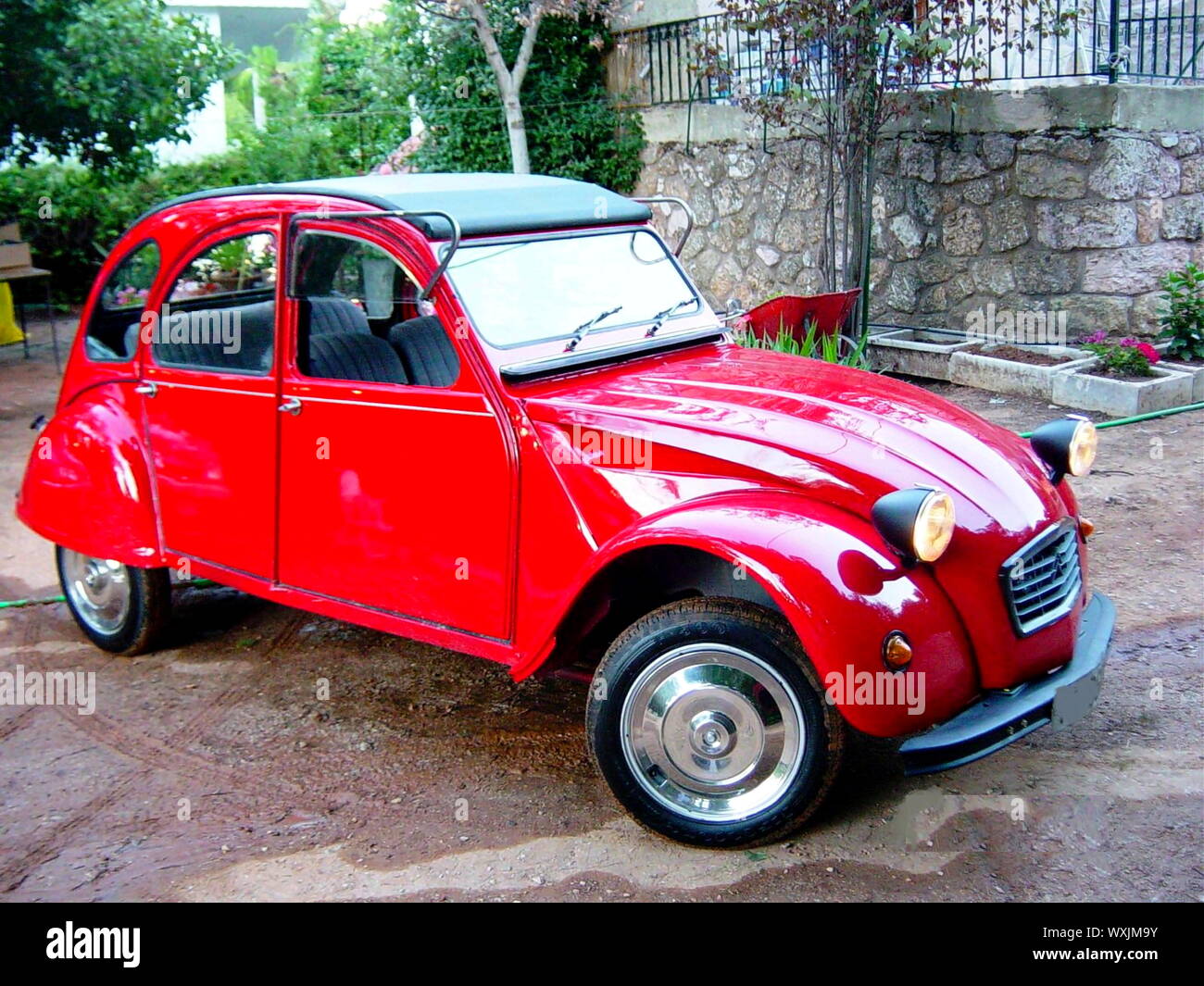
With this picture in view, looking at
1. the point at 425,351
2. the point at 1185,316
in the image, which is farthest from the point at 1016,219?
the point at 425,351

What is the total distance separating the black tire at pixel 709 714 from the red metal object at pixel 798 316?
419 centimetres

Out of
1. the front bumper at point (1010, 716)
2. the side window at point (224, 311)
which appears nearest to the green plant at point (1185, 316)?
the front bumper at point (1010, 716)

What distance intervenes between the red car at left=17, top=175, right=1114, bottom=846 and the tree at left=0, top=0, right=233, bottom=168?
549 centimetres

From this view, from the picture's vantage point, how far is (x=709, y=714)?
3365mm

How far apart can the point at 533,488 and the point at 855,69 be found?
5.78 metres

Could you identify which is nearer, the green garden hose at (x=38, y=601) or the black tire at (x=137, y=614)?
the black tire at (x=137, y=614)

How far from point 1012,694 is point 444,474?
72.6 inches

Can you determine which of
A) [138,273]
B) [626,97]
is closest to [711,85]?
[626,97]

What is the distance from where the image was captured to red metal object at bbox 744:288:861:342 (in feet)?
23.9

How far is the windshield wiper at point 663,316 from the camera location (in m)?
4.37

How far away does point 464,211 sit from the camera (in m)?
4.12

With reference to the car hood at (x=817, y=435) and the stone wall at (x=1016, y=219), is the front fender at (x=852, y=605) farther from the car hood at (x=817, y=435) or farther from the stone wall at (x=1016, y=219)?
the stone wall at (x=1016, y=219)

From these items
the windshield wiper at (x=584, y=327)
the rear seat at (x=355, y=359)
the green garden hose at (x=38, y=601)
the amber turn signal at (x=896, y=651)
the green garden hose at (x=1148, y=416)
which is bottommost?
the green garden hose at (x=38, y=601)
